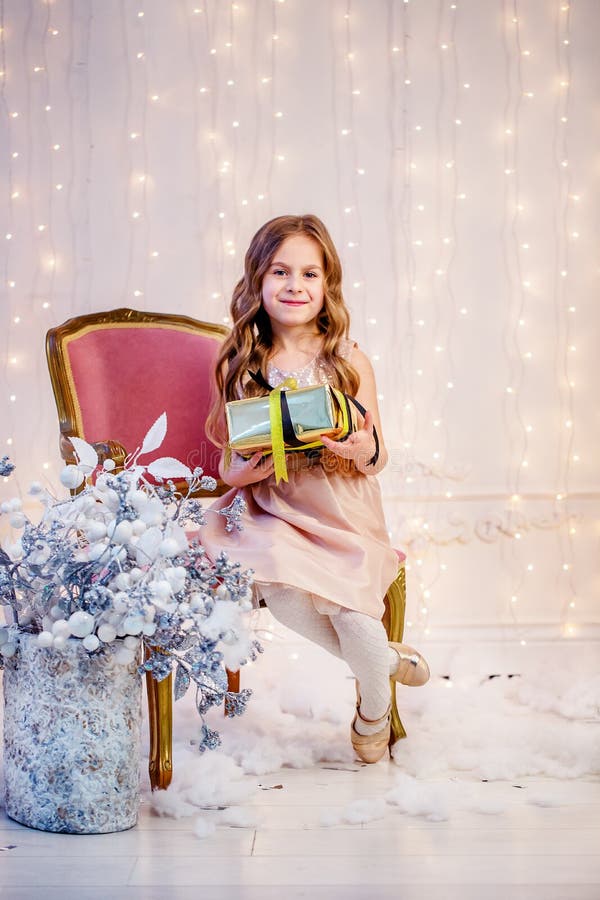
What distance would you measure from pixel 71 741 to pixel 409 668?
0.79m

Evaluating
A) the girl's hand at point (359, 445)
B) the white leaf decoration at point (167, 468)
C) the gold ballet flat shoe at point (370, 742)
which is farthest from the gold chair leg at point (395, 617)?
the white leaf decoration at point (167, 468)

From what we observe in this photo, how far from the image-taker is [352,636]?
6.57ft

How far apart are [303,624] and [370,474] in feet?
1.25

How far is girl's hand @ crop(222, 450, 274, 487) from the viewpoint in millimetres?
2090

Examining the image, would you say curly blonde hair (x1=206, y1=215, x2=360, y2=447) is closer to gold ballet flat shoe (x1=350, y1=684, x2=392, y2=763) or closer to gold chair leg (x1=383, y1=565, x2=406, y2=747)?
gold chair leg (x1=383, y1=565, x2=406, y2=747)

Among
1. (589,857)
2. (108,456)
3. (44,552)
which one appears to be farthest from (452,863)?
(108,456)

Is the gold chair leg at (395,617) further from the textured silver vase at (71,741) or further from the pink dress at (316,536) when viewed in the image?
the textured silver vase at (71,741)

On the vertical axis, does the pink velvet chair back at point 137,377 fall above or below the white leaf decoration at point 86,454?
above

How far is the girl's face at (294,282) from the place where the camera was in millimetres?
2232

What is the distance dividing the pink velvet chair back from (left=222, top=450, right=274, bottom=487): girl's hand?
33cm

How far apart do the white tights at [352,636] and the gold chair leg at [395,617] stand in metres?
0.15

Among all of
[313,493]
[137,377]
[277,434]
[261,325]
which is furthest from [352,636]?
[137,377]

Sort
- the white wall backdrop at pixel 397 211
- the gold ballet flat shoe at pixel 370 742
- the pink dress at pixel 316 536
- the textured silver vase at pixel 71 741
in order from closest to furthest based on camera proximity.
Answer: the textured silver vase at pixel 71 741 < the pink dress at pixel 316 536 < the gold ballet flat shoe at pixel 370 742 < the white wall backdrop at pixel 397 211

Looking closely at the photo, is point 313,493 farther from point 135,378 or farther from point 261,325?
point 135,378
